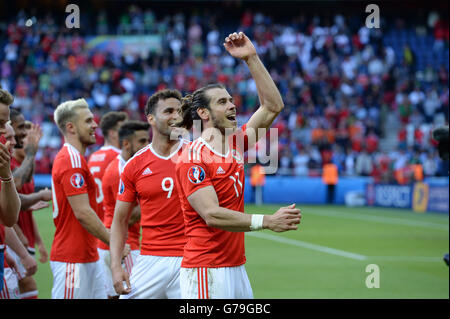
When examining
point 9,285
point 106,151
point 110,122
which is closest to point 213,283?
point 9,285

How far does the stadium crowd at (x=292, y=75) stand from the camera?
93.8 ft

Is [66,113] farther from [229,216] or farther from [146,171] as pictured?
[229,216]

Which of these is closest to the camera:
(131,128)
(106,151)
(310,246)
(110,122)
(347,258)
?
A: (131,128)

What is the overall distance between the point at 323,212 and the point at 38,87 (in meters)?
16.5

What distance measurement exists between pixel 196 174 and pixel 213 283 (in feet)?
2.46

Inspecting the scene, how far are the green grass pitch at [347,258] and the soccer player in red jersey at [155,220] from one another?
13.7 ft

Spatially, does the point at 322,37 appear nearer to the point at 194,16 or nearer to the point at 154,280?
the point at 194,16

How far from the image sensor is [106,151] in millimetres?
7922

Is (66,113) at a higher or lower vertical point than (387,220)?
higher

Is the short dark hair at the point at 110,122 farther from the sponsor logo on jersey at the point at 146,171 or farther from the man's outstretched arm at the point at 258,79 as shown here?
the man's outstretched arm at the point at 258,79

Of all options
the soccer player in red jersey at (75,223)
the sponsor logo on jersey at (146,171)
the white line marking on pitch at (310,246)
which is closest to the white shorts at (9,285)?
the soccer player in red jersey at (75,223)

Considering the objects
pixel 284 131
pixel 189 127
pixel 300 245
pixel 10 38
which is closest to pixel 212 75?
pixel 284 131

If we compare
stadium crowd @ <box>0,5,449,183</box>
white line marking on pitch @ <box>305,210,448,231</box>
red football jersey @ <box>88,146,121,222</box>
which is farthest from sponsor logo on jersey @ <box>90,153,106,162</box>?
stadium crowd @ <box>0,5,449,183</box>

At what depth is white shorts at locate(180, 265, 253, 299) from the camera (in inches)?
168
